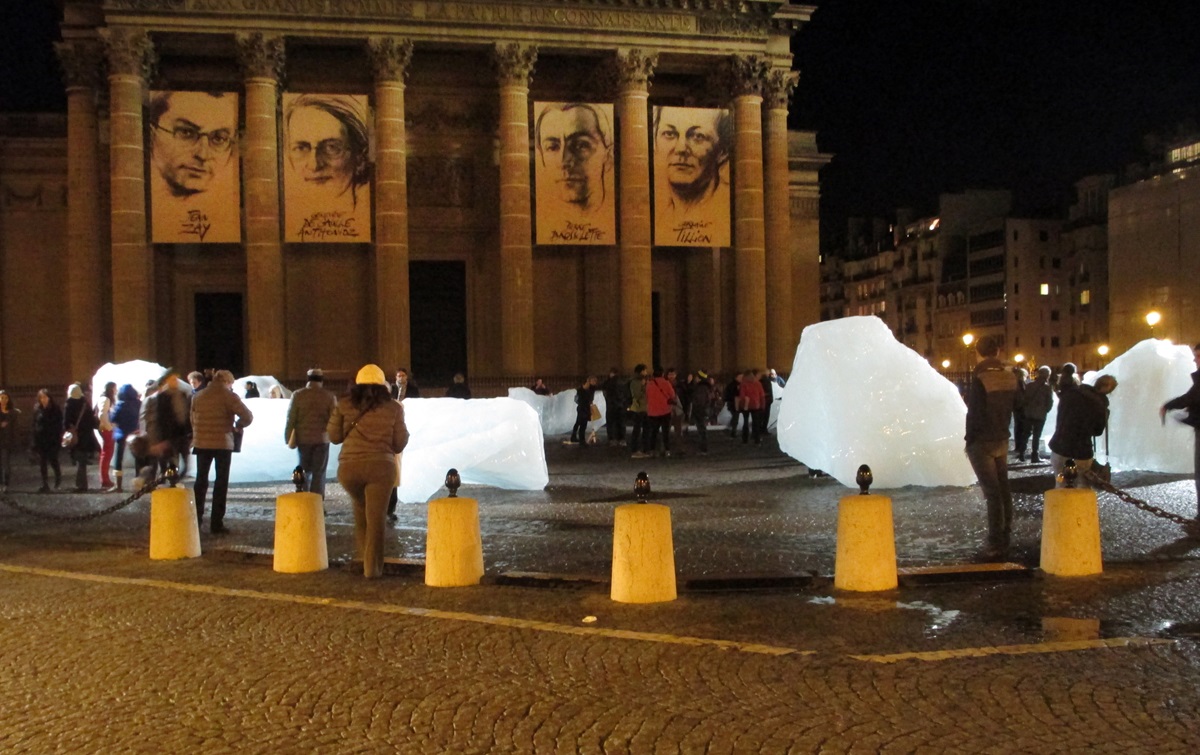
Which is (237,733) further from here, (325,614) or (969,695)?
(969,695)

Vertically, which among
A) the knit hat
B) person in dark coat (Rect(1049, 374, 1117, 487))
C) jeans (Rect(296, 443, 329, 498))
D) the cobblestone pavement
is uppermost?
the knit hat

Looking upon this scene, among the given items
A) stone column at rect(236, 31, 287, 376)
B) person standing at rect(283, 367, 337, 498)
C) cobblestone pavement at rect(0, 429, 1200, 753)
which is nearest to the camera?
cobblestone pavement at rect(0, 429, 1200, 753)

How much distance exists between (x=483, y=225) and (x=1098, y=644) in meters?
30.9

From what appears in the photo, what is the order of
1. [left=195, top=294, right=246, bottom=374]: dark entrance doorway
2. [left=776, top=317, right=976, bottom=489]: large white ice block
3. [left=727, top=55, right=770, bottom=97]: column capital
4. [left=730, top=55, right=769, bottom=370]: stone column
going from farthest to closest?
[left=195, top=294, right=246, bottom=374]: dark entrance doorway < [left=730, top=55, right=769, bottom=370]: stone column < [left=727, top=55, right=770, bottom=97]: column capital < [left=776, top=317, right=976, bottom=489]: large white ice block

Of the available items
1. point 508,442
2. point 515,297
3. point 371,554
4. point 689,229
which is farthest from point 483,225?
point 371,554

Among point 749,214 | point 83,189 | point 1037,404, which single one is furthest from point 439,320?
point 1037,404

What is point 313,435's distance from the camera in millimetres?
12508

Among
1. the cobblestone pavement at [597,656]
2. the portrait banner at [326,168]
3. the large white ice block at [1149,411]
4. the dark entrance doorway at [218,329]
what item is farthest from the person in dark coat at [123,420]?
the dark entrance doorway at [218,329]

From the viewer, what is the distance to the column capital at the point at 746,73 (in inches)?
1368

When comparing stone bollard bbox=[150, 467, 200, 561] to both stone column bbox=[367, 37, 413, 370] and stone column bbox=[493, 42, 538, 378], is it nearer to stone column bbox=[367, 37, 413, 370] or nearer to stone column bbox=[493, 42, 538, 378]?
stone column bbox=[367, 37, 413, 370]

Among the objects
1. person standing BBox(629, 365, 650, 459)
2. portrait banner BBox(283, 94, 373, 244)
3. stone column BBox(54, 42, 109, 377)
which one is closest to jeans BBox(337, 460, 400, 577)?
person standing BBox(629, 365, 650, 459)

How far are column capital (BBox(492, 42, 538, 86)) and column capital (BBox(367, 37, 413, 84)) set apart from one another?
8.08 ft

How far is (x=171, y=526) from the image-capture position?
10.7 metres

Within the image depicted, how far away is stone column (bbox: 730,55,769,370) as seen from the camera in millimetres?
34969
